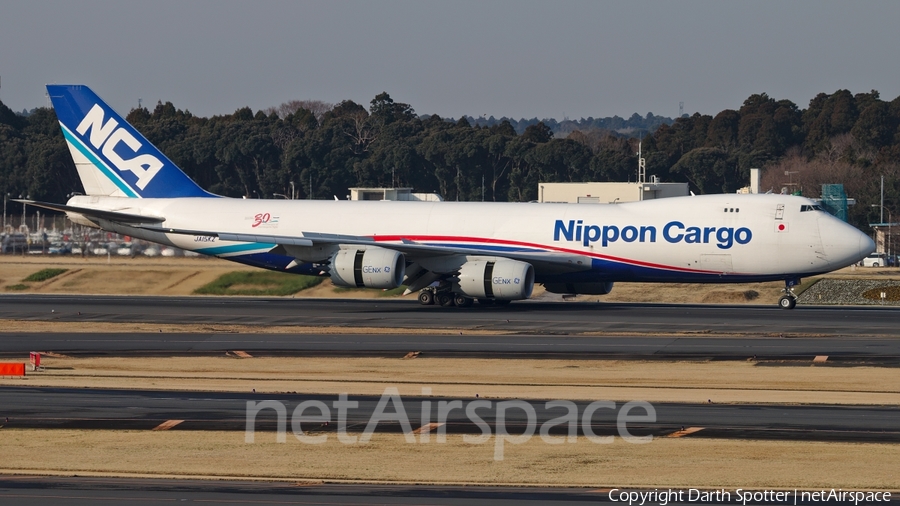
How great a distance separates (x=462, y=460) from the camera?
18406 millimetres

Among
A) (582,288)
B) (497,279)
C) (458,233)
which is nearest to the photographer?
(497,279)

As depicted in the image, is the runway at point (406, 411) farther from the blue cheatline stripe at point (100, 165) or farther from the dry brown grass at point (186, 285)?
the dry brown grass at point (186, 285)

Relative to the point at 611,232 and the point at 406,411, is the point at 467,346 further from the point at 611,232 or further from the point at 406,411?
the point at 611,232

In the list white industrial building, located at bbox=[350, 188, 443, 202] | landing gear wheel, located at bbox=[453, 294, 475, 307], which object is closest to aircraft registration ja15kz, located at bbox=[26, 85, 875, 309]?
landing gear wheel, located at bbox=[453, 294, 475, 307]

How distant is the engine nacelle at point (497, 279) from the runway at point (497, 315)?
34.2 inches

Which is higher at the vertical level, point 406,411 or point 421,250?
point 421,250

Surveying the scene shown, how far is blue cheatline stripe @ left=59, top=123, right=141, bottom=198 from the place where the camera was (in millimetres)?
50375

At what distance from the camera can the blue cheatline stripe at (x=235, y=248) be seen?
47.7m

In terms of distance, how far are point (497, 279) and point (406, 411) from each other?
68.5 feet
